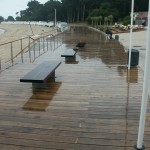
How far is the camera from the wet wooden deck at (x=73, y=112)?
4535 millimetres

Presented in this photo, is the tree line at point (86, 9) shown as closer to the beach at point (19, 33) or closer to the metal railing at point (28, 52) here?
the beach at point (19, 33)

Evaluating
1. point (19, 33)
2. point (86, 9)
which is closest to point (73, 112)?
point (19, 33)

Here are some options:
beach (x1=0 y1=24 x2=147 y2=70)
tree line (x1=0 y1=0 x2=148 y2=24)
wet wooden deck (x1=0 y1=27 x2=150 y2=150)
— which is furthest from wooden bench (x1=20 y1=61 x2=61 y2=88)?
tree line (x1=0 y1=0 x2=148 y2=24)

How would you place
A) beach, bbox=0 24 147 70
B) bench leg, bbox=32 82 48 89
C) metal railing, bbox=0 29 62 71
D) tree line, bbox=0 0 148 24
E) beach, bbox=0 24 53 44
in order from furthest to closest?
1. tree line, bbox=0 0 148 24
2. beach, bbox=0 24 53 44
3. beach, bbox=0 24 147 70
4. metal railing, bbox=0 29 62 71
5. bench leg, bbox=32 82 48 89

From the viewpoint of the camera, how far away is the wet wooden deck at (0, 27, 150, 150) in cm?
454

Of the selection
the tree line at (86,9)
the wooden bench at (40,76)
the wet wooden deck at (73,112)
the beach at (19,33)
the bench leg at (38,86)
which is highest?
the tree line at (86,9)

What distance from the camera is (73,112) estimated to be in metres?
5.82

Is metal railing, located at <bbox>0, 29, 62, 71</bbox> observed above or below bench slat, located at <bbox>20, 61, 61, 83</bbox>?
below

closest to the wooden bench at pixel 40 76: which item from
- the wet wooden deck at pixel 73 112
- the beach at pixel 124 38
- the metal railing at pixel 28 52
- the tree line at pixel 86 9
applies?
the wet wooden deck at pixel 73 112

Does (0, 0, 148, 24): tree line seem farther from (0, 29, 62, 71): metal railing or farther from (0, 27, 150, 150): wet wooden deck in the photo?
(0, 27, 150, 150): wet wooden deck

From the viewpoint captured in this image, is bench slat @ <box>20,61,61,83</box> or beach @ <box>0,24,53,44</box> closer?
bench slat @ <box>20,61,61,83</box>

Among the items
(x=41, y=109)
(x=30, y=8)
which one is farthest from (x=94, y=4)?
(x=41, y=109)

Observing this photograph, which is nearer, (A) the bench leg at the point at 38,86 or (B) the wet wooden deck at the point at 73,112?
(B) the wet wooden deck at the point at 73,112

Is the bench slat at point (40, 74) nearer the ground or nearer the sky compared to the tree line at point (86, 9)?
nearer the ground
